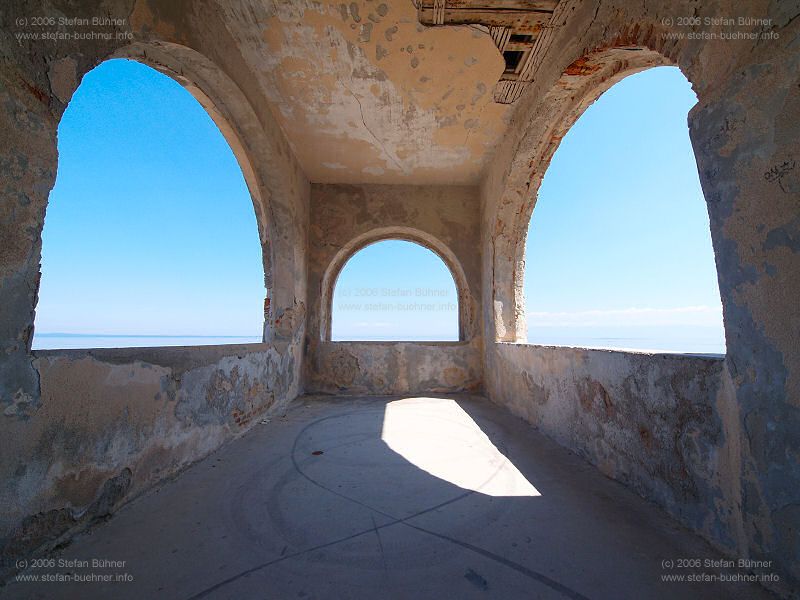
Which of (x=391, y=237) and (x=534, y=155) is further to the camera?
(x=391, y=237)

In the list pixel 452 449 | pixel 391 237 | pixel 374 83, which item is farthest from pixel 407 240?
pixel 452 449

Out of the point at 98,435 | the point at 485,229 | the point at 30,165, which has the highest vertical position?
the point at 485,229

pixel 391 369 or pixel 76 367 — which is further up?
pixel 76 367

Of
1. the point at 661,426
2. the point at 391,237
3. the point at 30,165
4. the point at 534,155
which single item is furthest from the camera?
the point at 391,237

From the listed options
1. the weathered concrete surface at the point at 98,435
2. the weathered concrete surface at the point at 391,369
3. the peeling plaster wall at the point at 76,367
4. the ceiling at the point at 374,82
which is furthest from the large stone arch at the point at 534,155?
the weathered concrete surface at the point at 98,435

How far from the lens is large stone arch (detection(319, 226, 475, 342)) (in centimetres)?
508

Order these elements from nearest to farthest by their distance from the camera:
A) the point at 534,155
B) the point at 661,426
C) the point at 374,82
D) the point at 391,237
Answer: the point at 661,426
the point at 374,82
the point at 534,155
the point at 391,237

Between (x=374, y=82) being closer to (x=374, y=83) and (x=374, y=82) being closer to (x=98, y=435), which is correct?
(x=374, y=83)

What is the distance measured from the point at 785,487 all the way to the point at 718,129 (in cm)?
119

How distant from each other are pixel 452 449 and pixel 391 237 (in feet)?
11.8

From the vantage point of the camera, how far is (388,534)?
4.71 feet

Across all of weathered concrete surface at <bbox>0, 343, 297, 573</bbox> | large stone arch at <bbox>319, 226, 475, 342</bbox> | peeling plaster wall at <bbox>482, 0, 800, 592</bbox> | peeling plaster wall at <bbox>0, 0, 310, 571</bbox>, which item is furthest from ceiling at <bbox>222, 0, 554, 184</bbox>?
weathered concrete surface at <bbox>0, 343, 297, 573</bbox>

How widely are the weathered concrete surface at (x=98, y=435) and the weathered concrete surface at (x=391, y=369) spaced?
2.29 meters

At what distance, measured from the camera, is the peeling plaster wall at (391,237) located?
481 cm
